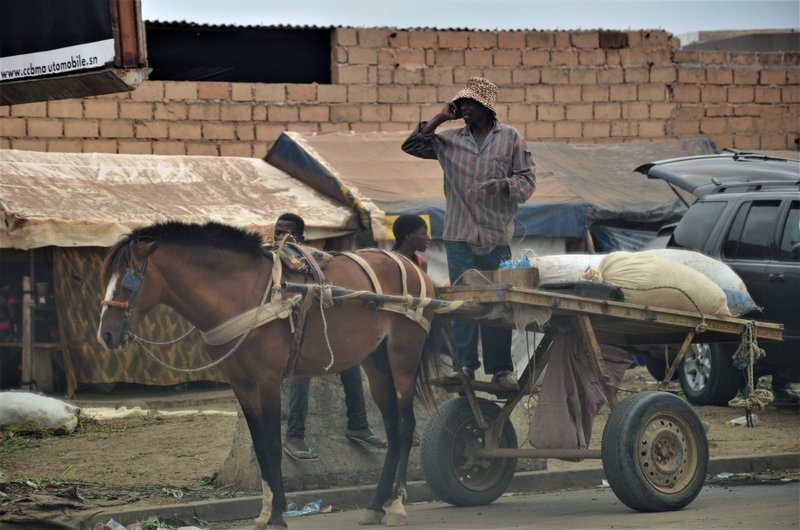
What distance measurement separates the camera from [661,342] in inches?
333

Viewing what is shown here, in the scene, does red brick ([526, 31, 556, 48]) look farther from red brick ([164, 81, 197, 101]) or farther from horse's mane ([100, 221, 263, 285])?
horse's mane ([100, 221, 263, 285])

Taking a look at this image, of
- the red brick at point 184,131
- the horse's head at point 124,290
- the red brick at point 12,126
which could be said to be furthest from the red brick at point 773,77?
the horse's head at point 124,290

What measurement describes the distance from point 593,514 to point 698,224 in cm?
541

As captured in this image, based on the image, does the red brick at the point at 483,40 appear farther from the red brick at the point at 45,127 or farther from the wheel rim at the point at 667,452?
the wheel rim at the point at 667,452

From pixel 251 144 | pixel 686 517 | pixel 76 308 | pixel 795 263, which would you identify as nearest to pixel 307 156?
pixel 251 144

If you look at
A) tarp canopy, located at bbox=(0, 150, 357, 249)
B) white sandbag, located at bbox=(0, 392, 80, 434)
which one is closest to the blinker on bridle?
white sandbag, located at bbox=(0, 392, 80, 434)

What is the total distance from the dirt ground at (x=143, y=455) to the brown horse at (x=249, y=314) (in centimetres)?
136

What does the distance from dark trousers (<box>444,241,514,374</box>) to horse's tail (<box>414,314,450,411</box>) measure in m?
0.12

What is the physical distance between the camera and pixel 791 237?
1138 cm

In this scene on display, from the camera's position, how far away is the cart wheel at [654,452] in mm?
7359

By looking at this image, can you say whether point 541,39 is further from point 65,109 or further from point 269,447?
point 269,447

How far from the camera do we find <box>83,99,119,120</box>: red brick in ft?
50.6

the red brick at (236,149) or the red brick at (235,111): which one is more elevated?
the red brick at (235,111)

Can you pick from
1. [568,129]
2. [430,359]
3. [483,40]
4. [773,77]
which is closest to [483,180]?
[430,359]
